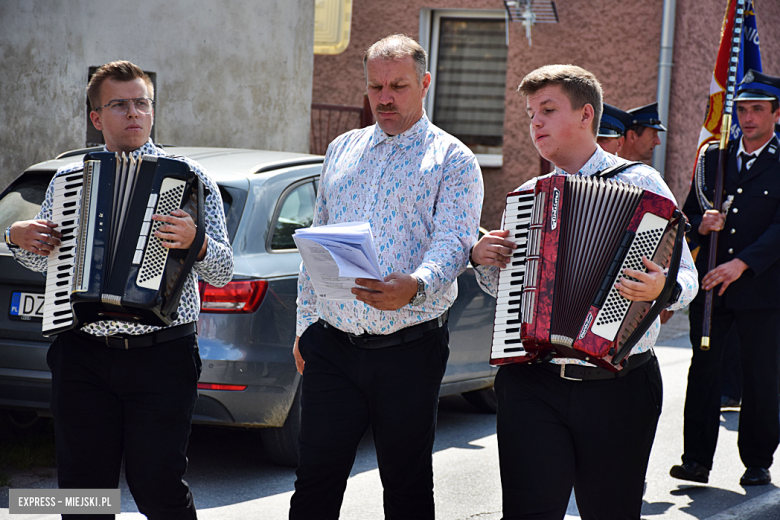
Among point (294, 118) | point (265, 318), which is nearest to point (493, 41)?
point (294, 118)

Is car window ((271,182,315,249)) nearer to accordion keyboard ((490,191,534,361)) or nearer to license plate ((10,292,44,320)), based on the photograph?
license plate ((10,292,44,320))

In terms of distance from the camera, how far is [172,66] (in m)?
8.34

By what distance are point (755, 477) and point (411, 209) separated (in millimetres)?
2891

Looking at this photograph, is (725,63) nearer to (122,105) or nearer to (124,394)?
(122,105)

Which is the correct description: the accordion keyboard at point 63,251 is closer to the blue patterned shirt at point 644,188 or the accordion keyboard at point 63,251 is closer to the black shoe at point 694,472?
the blue patterned shirt at point 644,188

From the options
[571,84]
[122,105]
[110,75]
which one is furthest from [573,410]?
[110,75]

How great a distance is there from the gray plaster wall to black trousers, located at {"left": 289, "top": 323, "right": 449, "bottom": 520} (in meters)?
4.58

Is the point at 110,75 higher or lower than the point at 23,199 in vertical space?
higher

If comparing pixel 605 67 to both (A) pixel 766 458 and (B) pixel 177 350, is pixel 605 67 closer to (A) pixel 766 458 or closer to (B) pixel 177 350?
(A) pixel 766 458

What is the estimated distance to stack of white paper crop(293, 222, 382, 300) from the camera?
2777mm

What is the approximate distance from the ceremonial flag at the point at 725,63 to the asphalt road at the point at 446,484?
188 centimetres

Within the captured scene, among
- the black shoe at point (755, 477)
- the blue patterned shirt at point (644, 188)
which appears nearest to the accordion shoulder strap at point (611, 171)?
the blue patterned shirt at point (644, 188)

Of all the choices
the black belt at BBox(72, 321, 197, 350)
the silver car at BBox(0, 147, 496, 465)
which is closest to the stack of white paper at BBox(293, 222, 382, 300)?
the black belt at BBox(72, 321, 197, 350)

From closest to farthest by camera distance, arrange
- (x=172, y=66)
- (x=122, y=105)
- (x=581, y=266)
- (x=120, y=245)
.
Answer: (x=581, y=266), (x=120, y=245), (x=122, y=105), (x=172, y=66)
